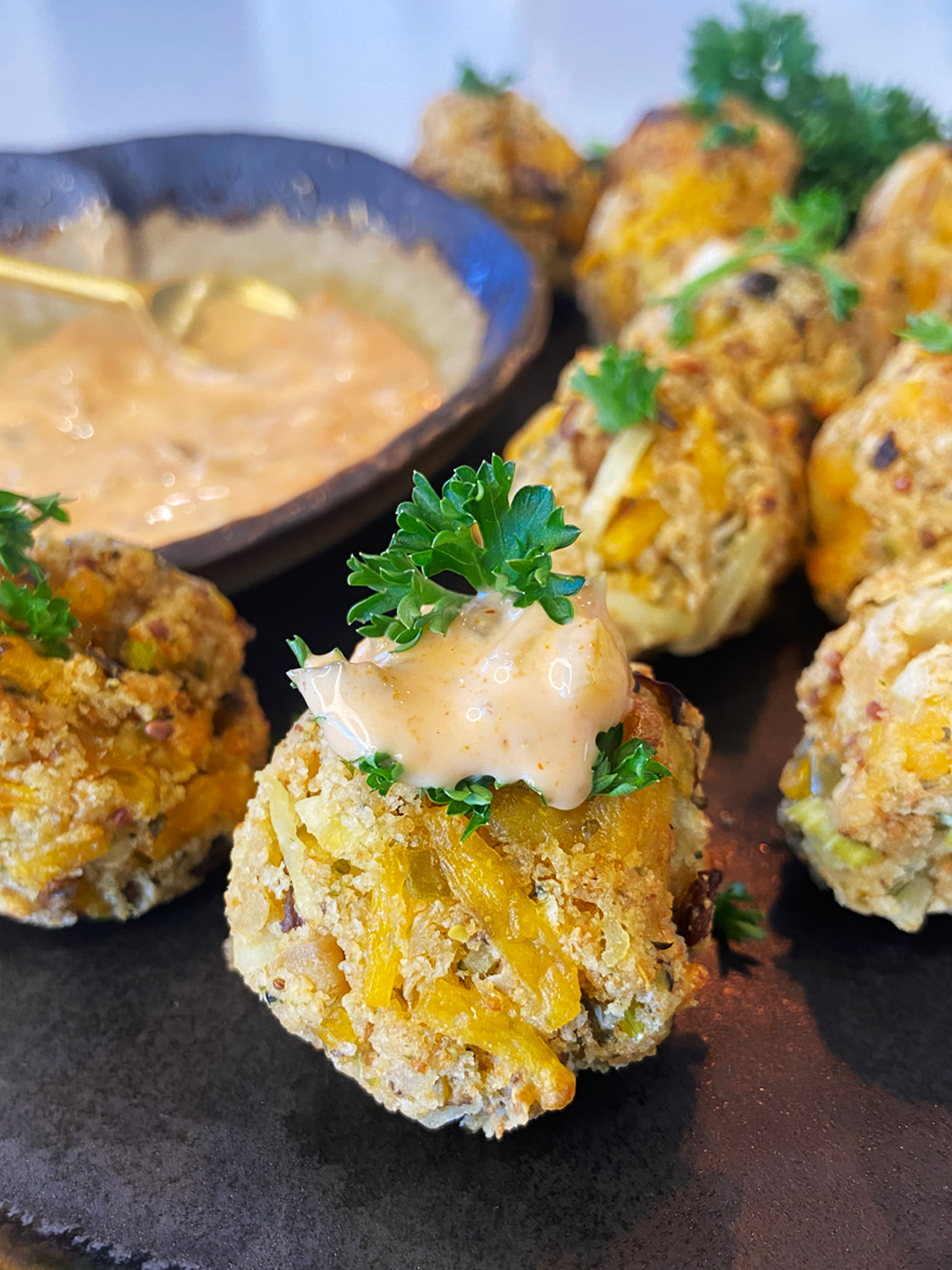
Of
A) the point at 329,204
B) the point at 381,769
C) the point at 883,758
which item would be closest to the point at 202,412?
the point at 329,204

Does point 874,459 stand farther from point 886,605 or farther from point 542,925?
point 542,925

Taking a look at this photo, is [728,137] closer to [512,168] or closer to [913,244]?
[913,244]

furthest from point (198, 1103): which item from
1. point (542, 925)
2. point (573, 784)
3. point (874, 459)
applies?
point (874, 459)

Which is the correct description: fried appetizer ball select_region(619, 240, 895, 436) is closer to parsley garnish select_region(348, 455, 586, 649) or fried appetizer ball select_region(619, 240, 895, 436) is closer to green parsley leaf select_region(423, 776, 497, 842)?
parsley garnish select_region(348, 455, 586, 649)

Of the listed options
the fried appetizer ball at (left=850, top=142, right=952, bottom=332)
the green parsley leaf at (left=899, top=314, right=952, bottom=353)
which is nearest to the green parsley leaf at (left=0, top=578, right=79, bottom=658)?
the green parsley leaf at (left=899, top=314, right=952, bottom=353)

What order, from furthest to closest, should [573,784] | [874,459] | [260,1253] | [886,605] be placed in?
[874,459] < [886,605] < [260,1253] < [573,784]

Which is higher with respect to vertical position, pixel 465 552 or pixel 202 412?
pixel 465 552
